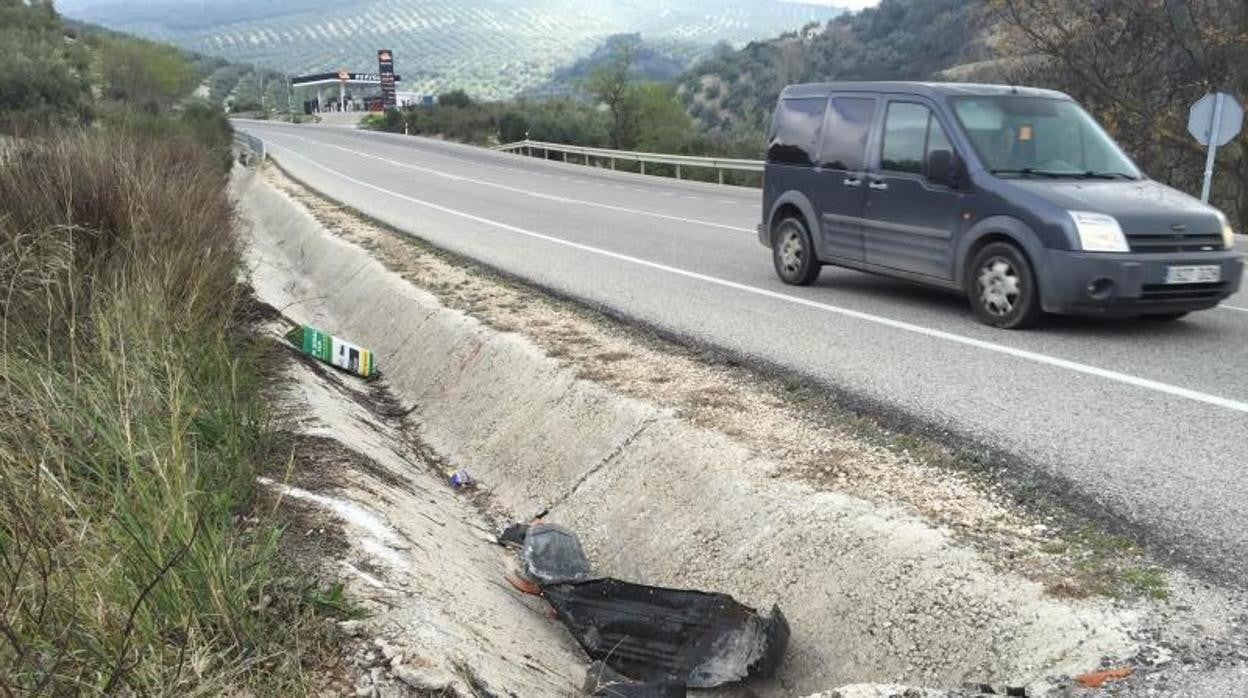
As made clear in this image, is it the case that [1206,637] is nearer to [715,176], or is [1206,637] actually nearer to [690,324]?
[690,324]

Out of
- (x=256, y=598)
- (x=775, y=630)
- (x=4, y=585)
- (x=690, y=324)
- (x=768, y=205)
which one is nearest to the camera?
(x=4, y=585)

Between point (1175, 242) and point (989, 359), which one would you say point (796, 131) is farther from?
point (989, 359)

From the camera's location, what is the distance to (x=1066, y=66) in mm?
A: 21500

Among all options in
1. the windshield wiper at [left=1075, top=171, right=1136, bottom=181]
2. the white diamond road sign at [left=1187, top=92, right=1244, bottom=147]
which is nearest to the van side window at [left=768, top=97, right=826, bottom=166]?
the windshield wiper at [left=1075, top=171, right=1136, bottom=181]

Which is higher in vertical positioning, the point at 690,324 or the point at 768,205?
the point at 768,205

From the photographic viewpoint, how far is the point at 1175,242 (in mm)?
6977

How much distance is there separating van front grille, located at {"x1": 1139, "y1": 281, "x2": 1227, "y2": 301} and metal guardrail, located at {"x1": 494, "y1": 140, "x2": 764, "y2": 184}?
20.4m

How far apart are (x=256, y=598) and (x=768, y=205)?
821cm

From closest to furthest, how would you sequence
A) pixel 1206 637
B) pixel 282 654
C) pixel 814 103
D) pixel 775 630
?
pixel 282 654, pixel 1206 637, pixel 775 630, pixel 814 103

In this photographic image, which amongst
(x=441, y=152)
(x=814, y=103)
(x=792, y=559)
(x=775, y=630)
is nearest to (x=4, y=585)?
(x=775, y=630)

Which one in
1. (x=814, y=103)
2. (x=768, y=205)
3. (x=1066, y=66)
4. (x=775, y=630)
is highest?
(x=1066, y=66)

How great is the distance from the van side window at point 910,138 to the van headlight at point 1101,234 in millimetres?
1470

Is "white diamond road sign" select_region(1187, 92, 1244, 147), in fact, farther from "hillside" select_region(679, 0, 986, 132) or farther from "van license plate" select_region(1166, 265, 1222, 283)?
"hillside" select_region(679, 0, 986, 132)

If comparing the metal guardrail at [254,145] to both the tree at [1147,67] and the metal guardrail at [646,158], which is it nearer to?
the metal guardrail at [646,158]
